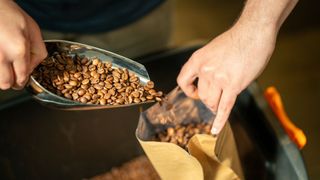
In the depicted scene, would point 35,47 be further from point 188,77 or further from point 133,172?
point 133,172

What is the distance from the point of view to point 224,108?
0.86m

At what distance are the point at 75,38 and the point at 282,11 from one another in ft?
1.75

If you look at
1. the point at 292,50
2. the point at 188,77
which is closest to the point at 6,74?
the point at 188,77

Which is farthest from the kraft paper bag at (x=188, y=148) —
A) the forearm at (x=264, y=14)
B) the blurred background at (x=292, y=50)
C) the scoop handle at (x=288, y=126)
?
the blurred background at (x=292, y=50)

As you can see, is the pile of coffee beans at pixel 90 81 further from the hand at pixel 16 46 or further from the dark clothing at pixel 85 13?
the dark clothing at pixel 85 13

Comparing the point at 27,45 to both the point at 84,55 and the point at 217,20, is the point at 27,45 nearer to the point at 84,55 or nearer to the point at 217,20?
the point at 84,55

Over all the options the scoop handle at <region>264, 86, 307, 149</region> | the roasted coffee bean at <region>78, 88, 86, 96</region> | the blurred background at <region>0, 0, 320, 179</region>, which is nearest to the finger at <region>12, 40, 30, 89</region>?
the roasted coffee bean at <region>78, 88, 86, 96</region>

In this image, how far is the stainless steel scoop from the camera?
0.84m

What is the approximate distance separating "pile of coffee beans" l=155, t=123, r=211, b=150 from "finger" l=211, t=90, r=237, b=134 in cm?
17

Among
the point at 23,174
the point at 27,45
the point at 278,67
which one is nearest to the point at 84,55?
the point at 27,45

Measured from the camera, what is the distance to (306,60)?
178cm

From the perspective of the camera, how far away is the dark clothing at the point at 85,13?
106 cm

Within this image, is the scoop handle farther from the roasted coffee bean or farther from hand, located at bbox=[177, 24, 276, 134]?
the roasted coffee bean

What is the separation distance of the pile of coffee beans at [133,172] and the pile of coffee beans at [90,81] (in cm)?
29
